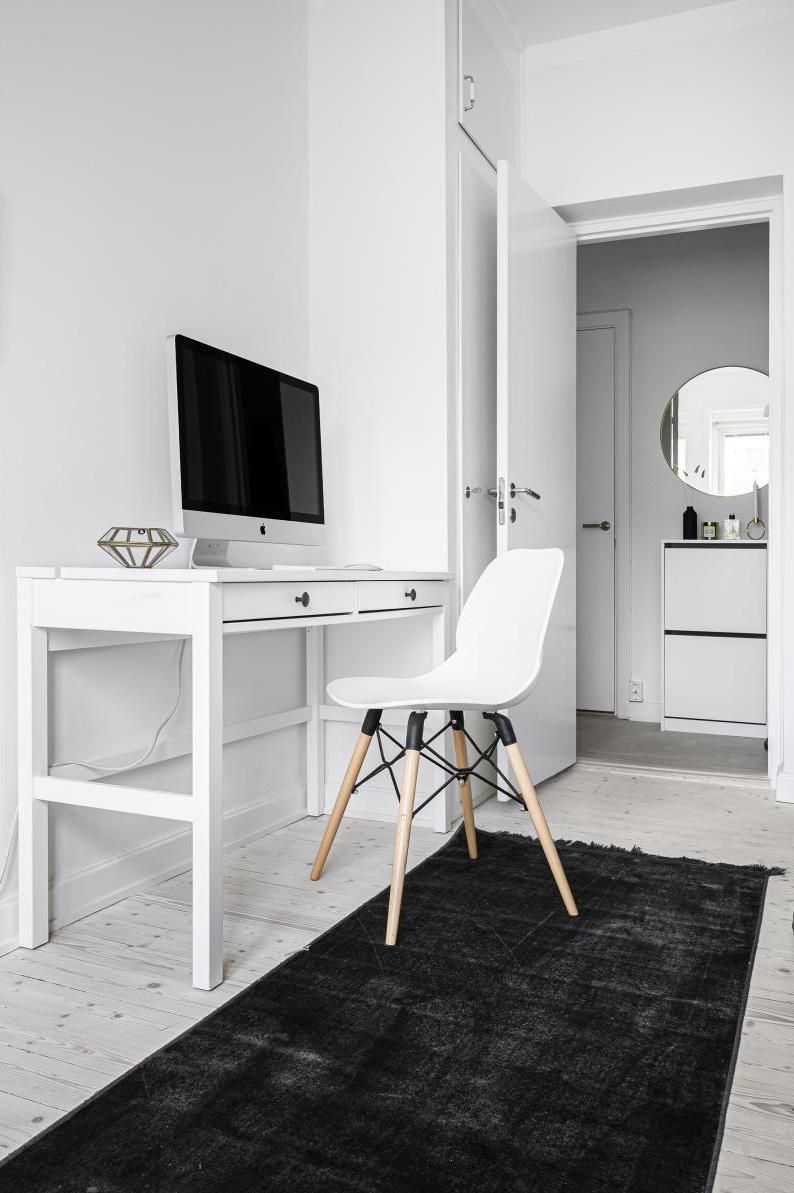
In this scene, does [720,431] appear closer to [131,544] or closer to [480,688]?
[480,688]

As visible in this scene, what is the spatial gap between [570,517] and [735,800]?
1.12m

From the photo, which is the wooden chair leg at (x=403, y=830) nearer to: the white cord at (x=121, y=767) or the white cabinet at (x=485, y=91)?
the white cord at (x=121, y=767)

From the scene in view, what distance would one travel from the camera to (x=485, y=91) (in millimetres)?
3008

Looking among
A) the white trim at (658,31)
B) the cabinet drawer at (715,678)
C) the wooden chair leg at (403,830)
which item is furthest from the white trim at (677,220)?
the wooden chair leg at (403,830)

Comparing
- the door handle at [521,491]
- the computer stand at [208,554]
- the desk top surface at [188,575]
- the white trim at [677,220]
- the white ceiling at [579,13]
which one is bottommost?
the desk top surface at [188,575]

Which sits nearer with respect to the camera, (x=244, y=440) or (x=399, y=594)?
(x=244, y=440)

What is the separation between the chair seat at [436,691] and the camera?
6.52ft

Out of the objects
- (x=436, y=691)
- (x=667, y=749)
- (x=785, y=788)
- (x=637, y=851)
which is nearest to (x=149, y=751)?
(x=436, y=691)

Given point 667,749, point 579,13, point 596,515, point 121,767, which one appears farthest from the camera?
point 596,515

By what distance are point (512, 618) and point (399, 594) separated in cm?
29

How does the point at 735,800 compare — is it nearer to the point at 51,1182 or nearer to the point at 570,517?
the point at 570,517

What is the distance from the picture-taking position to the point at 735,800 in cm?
305

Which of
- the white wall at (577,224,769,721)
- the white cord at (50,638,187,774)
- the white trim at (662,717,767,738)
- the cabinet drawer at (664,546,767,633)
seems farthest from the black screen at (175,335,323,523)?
the white wall at (577,224,769,721)

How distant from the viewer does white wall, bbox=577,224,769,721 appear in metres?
4.48
